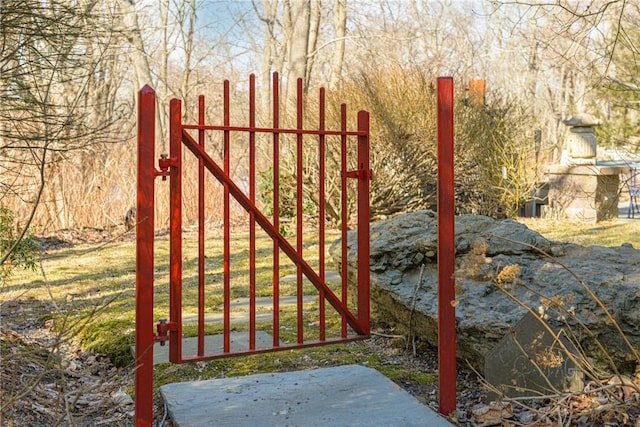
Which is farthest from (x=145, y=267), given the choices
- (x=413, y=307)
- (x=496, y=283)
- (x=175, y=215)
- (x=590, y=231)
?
(x=590, y=231)

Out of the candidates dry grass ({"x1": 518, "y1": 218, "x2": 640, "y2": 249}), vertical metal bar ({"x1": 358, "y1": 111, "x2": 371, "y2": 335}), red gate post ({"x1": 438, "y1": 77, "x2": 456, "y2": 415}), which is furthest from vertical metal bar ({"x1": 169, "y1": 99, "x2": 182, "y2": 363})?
dry grass ({"x1": 518, "y1": 218, "x2": 640, "y2": 249})

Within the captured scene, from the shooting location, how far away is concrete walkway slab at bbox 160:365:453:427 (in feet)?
9.73

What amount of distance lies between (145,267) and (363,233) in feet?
4.33

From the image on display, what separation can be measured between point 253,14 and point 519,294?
1678 centimetres

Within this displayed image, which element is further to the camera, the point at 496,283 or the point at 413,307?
the point at 413,307

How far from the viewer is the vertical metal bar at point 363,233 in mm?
3741

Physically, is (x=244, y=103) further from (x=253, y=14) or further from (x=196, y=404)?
(x=196, y=404)

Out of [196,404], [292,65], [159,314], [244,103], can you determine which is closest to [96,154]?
[292,65]

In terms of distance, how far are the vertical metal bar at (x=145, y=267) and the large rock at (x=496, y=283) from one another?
1.29m

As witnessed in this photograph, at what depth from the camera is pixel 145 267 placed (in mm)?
2893

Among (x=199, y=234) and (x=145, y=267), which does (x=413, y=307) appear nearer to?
(x=199, y=234)

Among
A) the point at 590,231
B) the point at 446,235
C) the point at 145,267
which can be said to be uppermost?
the point at 446,235

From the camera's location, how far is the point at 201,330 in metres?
3.32

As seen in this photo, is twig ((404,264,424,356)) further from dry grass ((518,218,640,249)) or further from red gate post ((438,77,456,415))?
dry grass ((518,218,640,249))
